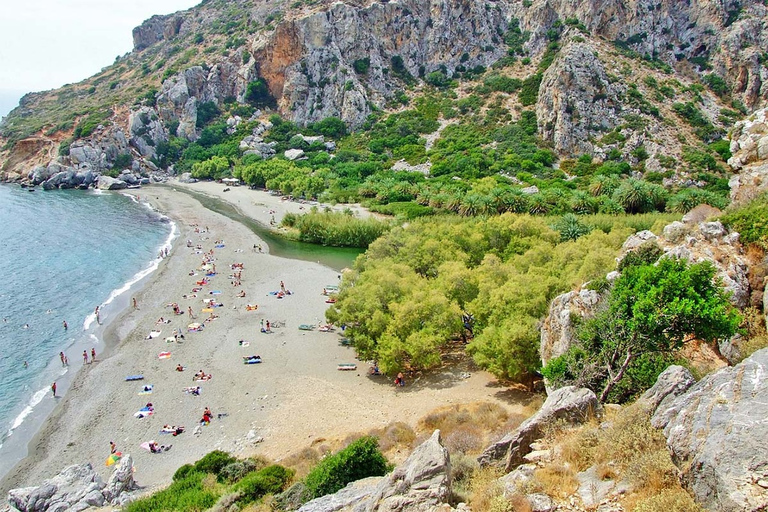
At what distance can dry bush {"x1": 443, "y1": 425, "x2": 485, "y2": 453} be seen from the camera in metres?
16.2

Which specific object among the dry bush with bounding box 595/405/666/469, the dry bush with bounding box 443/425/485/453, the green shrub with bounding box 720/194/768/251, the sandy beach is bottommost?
the sandy beach

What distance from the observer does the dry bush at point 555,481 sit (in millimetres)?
9609

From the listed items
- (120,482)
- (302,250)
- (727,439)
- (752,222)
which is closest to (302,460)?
(120,482)

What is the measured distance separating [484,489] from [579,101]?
291 feet

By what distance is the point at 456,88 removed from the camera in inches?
4628

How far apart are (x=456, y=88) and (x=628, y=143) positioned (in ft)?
155

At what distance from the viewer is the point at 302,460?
20.0 metres

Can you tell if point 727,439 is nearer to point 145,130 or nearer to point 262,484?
point 262,484

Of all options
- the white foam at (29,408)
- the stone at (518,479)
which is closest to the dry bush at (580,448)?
the stone at (518,479)

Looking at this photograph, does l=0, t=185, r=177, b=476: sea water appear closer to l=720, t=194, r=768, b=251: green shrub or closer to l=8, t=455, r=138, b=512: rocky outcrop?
l=8, t=455, r=138, b=512: rocky outcrop

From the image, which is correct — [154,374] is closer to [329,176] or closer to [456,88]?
[329,176]

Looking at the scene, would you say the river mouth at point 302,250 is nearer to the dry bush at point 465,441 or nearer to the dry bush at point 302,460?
the dry bush at point 302,460

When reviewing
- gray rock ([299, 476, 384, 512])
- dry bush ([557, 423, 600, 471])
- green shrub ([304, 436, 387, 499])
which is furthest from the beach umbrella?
dry bush ([557, 423, 600, 471])

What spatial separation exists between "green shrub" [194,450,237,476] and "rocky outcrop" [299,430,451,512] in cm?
986
